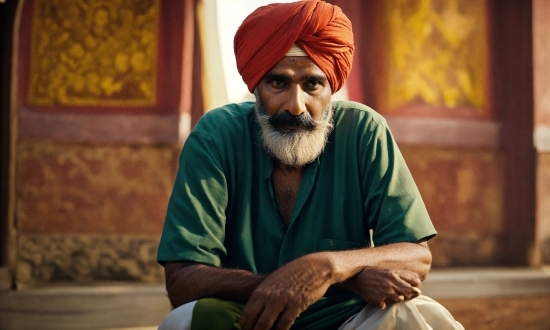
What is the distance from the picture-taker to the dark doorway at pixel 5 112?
520 centimetres

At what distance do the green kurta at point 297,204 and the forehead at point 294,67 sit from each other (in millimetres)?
265

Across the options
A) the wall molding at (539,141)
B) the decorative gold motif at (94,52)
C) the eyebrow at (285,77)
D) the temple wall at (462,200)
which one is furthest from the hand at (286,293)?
the wall molding at (539,141)

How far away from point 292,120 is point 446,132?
11.1ft

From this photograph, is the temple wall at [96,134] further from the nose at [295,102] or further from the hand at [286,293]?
the hand at [286,293]

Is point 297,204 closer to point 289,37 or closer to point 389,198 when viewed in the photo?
point 389,198

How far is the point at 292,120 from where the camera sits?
2955 mm

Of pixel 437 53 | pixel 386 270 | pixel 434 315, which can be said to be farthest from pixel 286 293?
pixel 437 53

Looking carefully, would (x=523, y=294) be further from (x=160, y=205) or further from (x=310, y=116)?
(x=310, y=116)

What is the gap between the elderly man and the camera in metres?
2.47

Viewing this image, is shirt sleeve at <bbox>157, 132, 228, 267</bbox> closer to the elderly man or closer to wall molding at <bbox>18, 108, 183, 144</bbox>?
the elderly man

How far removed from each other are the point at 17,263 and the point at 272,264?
299cm

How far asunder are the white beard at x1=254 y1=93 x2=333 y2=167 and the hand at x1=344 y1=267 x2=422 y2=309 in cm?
60

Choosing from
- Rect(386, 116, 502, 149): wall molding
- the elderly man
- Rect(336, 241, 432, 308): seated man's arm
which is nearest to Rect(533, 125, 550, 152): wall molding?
Rect(386, 116, 502, 149): wall molding

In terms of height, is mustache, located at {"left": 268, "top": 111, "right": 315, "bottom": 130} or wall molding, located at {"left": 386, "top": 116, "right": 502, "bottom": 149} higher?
wall molding, located at {"left": 386, "top": 116, "right": 502, "bottom": 149}
